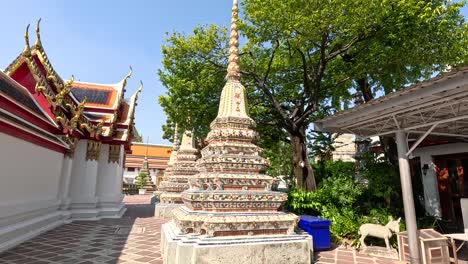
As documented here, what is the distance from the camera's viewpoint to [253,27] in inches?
419

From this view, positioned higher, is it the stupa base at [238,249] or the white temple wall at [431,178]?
the white temple wall at [431,178]

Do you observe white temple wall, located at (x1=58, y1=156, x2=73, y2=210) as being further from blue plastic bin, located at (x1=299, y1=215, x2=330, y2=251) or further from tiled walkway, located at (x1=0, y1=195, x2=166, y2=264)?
blue plastic bin, located at (x1=299, y1=215, x2=330, y2=251)

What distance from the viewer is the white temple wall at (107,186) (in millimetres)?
13953

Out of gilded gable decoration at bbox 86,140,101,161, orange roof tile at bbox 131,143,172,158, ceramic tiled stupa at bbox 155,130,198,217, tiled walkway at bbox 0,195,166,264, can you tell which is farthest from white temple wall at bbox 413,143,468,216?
orange roof tile at bbox 131,143,172,158

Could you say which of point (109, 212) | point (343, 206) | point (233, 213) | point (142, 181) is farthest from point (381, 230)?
point (142, 181)

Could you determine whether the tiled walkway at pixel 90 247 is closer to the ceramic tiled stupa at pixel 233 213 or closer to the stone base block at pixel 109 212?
the ceramic tiled stupa at pixel 233 213

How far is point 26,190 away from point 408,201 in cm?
1050

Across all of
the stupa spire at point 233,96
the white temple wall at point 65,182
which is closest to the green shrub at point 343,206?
the stupa spire at point 233,96

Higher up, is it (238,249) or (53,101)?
(53,101)

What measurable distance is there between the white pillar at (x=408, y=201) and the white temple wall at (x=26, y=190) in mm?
9406

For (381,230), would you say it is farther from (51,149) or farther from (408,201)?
(51,149)

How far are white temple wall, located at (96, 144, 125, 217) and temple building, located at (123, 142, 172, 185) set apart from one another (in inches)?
1070

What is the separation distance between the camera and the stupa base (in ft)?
16.4

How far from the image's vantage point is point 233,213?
225 inches
